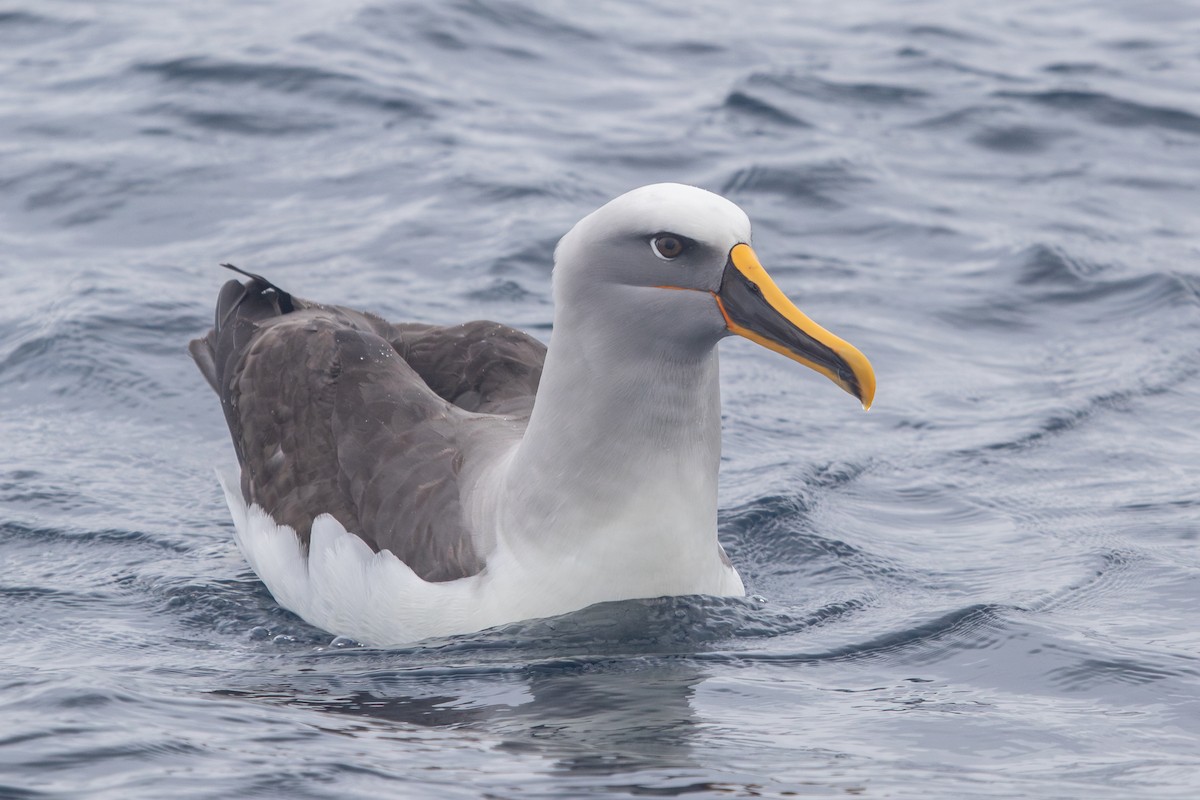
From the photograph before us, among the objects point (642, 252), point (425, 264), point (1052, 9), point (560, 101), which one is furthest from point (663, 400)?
point (1052, 9)

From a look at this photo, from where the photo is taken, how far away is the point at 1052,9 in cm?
2125

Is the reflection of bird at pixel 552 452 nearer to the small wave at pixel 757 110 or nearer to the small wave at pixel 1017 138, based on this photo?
the small wave at pixel 757 110

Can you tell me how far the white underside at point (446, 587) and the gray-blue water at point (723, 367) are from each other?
0.11 m

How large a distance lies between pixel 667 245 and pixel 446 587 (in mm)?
1658

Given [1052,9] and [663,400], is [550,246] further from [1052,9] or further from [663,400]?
[1052,9]

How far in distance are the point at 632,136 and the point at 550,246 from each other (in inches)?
114

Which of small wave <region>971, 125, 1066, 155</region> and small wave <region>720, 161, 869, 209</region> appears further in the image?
small wave <region>971, 125, 1066, 155</region>

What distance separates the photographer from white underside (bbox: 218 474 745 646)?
7.16 m

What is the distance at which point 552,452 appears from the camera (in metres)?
7.19

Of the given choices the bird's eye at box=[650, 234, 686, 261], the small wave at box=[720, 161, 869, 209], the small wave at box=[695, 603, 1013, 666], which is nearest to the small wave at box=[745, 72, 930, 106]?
the small wave at box=[720, 161, 869, 209]

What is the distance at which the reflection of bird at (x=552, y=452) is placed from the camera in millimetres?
6812

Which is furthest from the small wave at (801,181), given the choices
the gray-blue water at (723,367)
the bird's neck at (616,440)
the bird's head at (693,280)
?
the bird's head at (693,280)

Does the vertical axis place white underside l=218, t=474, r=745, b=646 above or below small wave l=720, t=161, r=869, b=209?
below

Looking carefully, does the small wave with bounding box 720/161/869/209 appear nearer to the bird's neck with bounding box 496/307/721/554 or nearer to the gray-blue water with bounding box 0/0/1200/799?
the gray-blue water with bounding box 0/0/1200/799
